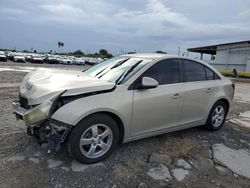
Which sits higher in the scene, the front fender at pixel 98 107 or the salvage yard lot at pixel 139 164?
the front fender at pixel 98 107

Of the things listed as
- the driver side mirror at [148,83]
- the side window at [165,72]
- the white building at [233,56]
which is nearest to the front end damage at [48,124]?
the driver side mirror at [148,83]

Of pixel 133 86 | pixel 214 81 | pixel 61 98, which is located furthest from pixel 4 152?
pixel 214 81

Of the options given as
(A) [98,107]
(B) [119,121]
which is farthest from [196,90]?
(A) [98,107]

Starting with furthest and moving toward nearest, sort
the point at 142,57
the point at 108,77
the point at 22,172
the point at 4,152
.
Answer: the point at 142,57 < the point at 108,77 < the point at 4,152 < the point at 22,172

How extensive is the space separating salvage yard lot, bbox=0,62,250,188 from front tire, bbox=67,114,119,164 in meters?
0.14

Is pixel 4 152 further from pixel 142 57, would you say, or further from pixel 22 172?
pixel 142 57

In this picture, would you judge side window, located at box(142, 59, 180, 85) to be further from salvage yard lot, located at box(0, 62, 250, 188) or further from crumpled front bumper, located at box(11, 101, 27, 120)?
crumpled front bumper, located at box(11, 101, 27, 120)

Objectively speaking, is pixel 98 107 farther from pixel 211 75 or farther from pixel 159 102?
pixel 211 75

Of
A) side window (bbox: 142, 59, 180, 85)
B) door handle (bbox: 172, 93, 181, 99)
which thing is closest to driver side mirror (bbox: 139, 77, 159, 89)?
side window (bbox: 142, 59, 180, 85)

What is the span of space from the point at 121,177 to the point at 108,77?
1580 millimetres

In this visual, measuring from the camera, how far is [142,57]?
14.0 ft

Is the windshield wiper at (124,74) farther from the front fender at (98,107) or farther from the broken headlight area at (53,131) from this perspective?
the broken headlight area at (53,131)

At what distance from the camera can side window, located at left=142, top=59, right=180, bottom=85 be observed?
13.0 ft

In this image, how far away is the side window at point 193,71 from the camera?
177 inches
